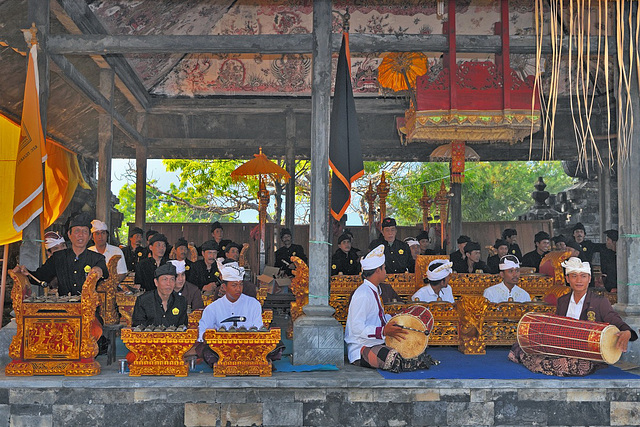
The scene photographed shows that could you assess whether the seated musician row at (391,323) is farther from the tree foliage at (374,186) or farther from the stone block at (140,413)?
the tree foliage at (374,186)

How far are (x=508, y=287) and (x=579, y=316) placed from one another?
137 cm

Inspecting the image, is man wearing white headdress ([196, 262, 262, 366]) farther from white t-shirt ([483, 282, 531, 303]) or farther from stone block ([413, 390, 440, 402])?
white t-shirt ([483, 282, 531, 303])

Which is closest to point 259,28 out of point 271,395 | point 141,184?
point 141,184

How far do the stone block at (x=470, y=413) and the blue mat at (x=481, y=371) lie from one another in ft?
0.75

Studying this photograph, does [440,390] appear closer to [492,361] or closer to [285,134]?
[492,361]

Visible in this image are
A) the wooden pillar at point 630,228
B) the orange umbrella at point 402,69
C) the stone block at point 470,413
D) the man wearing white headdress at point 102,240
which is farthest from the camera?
the orange umbrella at point 402,69

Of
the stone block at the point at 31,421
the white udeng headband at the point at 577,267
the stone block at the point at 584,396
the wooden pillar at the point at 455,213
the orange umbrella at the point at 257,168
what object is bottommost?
the stone block at the point at 31,421

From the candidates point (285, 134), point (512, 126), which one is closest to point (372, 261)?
point (512, 126)

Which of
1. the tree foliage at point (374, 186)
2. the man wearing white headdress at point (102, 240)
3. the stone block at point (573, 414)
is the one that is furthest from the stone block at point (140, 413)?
the tree foliage at point (374, 186)

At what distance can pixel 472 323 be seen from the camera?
20.5ft

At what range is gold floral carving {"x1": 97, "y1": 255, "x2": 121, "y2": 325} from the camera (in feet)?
21.2

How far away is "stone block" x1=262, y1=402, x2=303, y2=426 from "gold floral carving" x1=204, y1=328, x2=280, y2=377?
269 millimetres

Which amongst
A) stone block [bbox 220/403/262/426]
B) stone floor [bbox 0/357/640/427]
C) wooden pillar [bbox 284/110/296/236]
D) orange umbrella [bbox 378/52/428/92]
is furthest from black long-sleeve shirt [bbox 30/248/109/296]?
wooden pillar [bbox 284/110/296/236]

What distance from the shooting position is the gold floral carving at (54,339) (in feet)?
16.6
